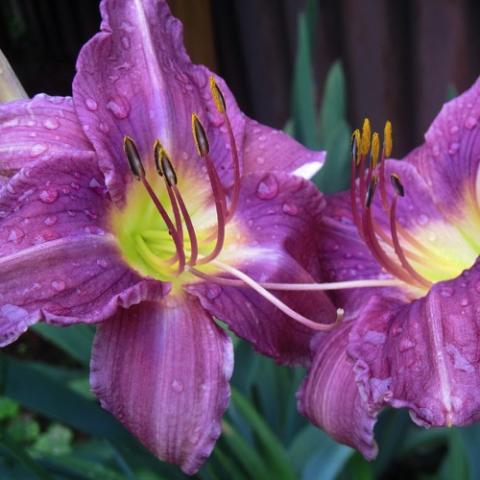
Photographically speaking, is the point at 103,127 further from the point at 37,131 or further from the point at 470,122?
the point at 470,122

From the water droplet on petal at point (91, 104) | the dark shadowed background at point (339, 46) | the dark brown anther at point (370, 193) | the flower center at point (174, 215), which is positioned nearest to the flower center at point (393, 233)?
the dark brown anther at point (370, 193)

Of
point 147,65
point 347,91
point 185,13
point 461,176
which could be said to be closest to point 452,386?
point 461,176

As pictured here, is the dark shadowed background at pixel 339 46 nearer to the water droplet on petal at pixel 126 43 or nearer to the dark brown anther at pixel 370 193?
the water droplet on petal at pixel 126 43

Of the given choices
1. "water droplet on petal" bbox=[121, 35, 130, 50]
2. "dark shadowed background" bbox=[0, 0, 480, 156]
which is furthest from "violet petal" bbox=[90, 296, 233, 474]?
"dark shadowed background" bbox=[0, 0, 480, 156]

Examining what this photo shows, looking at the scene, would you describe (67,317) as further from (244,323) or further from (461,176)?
(461,176)

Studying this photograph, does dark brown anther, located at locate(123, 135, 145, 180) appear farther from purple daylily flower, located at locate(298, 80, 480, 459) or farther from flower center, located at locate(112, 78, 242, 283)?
purple daylily flower, located at locate(298, 80, 480, 459)

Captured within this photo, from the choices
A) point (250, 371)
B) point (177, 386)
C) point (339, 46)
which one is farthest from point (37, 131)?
point (339, 46)
